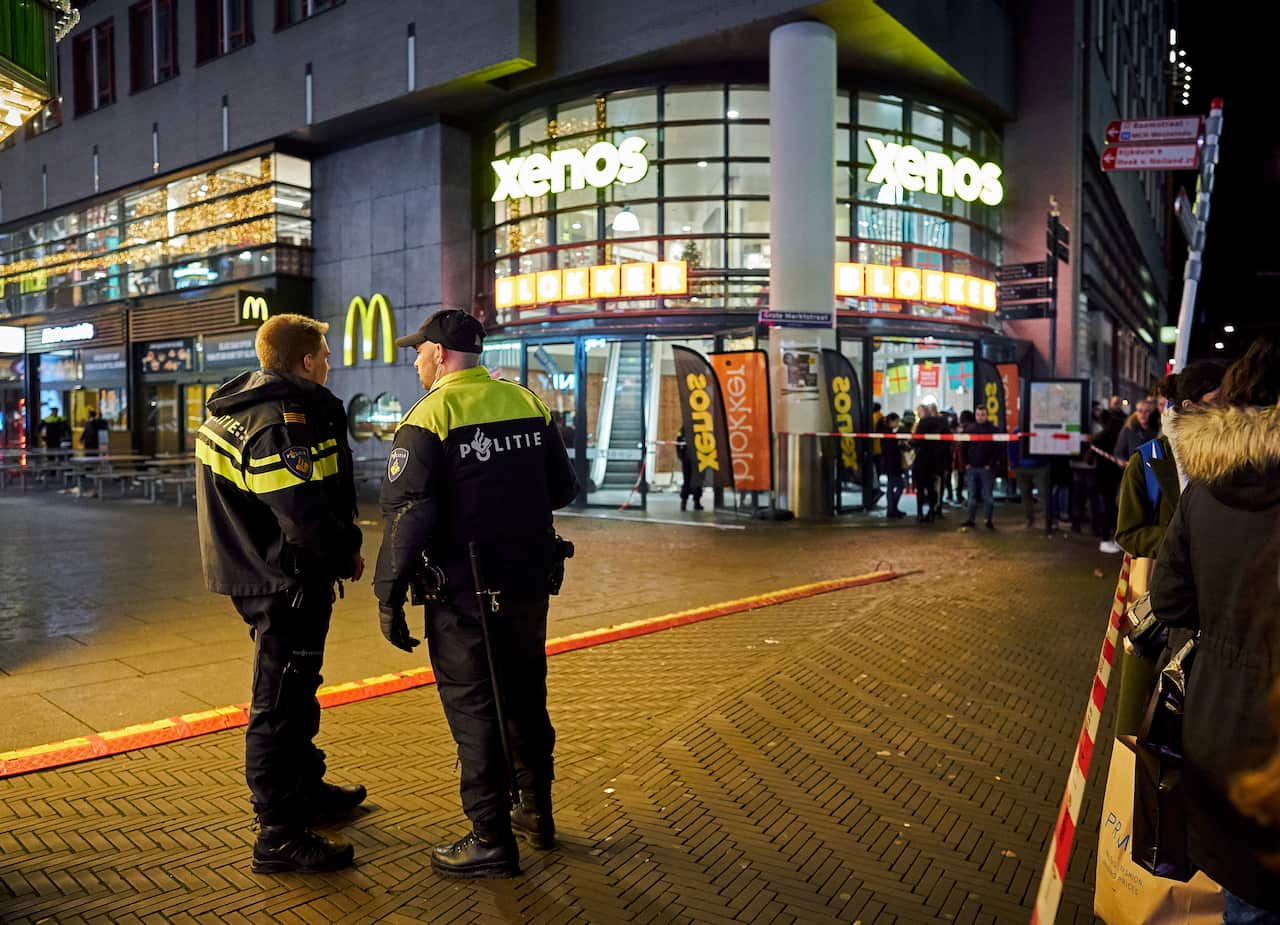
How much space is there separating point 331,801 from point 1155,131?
10571mm

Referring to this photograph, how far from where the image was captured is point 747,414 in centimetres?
1564

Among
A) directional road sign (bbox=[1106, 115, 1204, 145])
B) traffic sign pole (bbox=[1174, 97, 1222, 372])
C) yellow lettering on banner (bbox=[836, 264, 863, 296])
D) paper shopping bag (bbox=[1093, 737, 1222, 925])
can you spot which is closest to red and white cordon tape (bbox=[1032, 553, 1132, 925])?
paper shopping bag (bbox=[1093, 737, 1222, 925])

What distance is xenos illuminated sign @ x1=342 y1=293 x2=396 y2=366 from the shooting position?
21.7 m

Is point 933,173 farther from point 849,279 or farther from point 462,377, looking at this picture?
point 462,377

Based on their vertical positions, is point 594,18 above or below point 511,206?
above

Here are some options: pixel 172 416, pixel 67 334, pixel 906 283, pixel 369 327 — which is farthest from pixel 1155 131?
pixel 67 334

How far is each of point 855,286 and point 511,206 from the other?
719cm

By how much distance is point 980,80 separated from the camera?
19938mm

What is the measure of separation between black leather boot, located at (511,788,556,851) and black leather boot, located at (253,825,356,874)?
2.29 ft

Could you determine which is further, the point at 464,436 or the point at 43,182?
the point at 43,182

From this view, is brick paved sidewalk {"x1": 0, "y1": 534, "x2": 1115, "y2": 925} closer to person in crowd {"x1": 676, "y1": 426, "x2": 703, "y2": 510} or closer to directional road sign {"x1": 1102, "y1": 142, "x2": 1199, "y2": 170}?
directional road sign {"x1": 1102, "y1": 142, "x2": 1199, "y2": 170}

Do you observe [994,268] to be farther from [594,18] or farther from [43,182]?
[43,182]

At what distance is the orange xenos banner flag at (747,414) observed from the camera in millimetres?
15484

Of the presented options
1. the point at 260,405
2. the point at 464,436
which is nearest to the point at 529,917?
the point at 464,436
